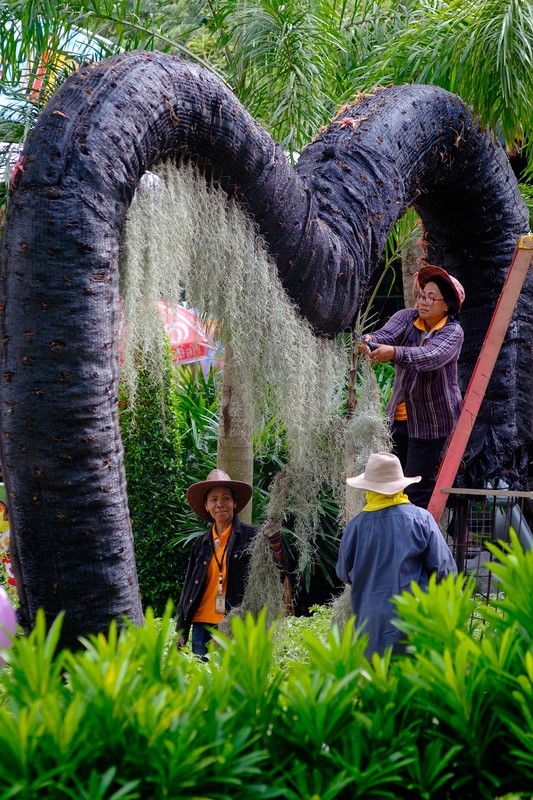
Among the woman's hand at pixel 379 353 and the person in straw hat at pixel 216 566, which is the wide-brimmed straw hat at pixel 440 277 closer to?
the woman's hand at pixel 379 353

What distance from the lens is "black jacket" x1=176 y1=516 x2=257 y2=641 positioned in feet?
19.1

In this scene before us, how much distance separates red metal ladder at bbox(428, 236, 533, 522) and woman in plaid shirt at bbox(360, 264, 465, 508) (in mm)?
161

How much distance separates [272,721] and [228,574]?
3818mm

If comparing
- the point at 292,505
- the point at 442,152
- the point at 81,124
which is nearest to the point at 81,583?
the point at 81,124

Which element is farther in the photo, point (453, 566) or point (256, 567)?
point (256, 567)

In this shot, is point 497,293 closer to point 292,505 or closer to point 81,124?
point 292,505

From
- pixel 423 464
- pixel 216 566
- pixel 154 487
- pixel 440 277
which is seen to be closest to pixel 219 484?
pixel 216 566

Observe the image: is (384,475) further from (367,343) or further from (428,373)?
(428,373)

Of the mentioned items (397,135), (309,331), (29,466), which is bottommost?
(29,466)

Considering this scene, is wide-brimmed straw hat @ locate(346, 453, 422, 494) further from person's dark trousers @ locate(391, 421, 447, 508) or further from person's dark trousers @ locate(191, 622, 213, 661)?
person's dark trousers @ locate(191, 622, 213, 661)

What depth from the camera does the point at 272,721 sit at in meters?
2.07

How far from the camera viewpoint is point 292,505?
507cm

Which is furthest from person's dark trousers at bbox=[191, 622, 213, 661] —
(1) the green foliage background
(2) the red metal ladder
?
(1) the green foliage background

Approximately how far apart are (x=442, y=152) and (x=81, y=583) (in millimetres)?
3215
